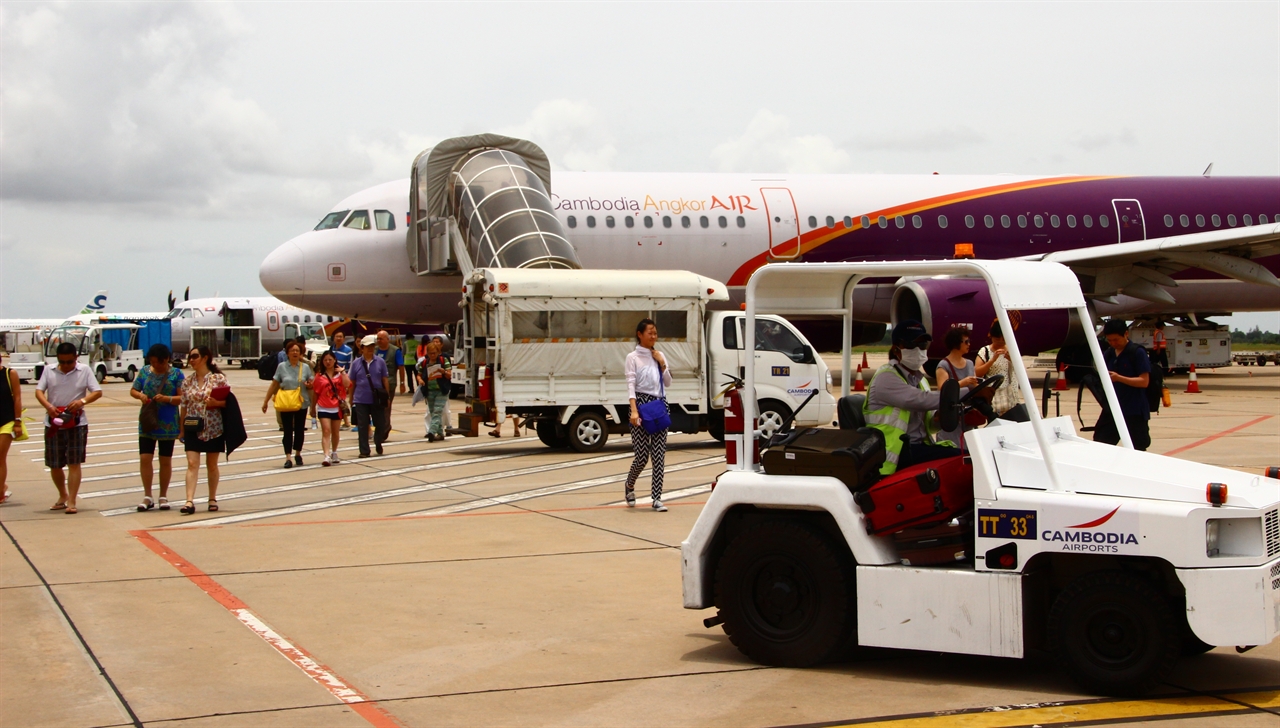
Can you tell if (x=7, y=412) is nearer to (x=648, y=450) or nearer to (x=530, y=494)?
(x=530, y=494)

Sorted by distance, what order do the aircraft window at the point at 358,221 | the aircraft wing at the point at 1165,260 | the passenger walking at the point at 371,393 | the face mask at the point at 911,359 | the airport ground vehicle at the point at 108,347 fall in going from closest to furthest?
1. the face mask at the point at 911,359
2. the passenger walking at the point at 371,393
3. the aircraft wing at the point at 1165,260
4. the aircraft window at the point at 358,221
5. the airport ground vehicle at the point at 108,347

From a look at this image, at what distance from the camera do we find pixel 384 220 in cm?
2477

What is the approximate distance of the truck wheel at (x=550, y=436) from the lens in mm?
17172

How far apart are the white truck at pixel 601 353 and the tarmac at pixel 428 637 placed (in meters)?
3.76

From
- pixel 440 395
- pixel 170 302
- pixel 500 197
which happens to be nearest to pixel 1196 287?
pixel 500 197

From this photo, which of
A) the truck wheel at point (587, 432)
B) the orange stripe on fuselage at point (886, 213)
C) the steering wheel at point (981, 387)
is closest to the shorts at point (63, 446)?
the truck wheel at point (587, 432)

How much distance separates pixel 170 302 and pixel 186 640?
229 ft

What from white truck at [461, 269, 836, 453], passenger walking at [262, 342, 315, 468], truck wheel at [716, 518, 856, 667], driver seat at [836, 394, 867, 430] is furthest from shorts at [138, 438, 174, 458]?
driver seat at [836, 394, 867, 430]

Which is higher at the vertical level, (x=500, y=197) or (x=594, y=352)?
(x=500, y=197)

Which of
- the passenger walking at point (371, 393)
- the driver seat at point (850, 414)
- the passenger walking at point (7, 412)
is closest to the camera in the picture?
the driver seat at point (850, 414)

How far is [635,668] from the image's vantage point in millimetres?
6195

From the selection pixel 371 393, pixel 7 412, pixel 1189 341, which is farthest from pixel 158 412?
pixel 1189 341

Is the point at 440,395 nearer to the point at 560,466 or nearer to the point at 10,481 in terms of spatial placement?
the point at 560,466

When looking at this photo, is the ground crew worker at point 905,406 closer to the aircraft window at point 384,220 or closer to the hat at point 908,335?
the hat at point 908,335
